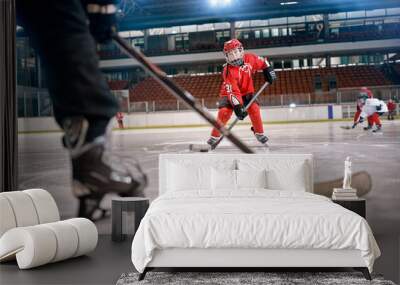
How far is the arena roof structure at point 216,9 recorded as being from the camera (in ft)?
18.0

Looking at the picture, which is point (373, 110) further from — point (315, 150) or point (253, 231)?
point (253, 231)

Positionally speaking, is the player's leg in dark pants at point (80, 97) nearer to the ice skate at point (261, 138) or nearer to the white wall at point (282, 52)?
the white wall at point (282, 52)

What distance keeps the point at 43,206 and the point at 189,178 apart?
4.07ft

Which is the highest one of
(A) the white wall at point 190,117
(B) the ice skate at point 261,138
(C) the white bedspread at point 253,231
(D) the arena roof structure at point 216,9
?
(D) the arena roof structure at point 216,9

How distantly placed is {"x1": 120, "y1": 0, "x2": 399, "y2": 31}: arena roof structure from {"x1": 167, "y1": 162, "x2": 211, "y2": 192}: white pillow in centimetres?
134

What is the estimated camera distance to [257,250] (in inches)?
151

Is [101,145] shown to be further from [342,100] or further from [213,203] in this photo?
[342,100]

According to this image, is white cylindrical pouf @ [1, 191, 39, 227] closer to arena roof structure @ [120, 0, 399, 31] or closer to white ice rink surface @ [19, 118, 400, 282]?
white ice rink surface @ [19, 118, 400, 282]

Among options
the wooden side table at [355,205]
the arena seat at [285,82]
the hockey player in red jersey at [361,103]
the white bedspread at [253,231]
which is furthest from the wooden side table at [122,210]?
the hockey player in red jersey at [361,103]

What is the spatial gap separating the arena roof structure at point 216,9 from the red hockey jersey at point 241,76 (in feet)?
1.37

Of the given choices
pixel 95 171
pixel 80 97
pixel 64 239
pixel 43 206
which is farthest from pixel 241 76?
pixel 64 239

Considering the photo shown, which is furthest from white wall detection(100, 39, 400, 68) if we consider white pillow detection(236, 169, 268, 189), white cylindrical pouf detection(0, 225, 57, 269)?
white cylindrical pouf detection(0, 225, 57, 269)

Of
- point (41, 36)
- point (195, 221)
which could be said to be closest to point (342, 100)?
point (195, 221)

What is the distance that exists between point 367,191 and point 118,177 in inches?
87.7
